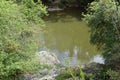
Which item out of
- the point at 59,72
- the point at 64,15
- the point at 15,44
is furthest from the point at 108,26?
the point at 64,15

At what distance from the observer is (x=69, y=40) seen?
19562mm

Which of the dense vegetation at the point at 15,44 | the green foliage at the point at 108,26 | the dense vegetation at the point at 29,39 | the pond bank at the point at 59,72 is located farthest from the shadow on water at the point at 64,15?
the green foliage at the point at 108,26

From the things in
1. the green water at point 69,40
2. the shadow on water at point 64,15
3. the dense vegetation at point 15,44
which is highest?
the dense vegetation at point 15,44

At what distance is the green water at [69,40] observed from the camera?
54.3 ft

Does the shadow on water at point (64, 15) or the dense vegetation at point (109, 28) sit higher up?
the dense vegetation at point (109, 28)

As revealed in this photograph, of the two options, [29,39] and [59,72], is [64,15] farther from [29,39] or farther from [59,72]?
[59,72]

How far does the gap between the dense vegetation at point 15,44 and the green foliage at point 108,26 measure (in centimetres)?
298

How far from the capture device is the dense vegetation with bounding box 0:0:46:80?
10578 mm

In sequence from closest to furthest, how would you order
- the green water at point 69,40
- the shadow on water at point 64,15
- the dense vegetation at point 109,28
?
1. the dense vegetation at point 109,28
2. the green water at point 69,40
3. the shadow on water at point 64,15

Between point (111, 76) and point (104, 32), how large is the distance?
255cm

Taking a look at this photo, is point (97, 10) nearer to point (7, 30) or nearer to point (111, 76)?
point (111, 76)

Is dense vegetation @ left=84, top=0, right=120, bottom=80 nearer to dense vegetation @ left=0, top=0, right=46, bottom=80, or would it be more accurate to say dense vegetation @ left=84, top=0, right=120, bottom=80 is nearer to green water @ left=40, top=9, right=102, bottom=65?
green water @ left=40, top=9, right=102, bottom=65

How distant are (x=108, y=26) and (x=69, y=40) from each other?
812 centimetres

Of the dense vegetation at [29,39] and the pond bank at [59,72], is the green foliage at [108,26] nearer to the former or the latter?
the dense vegetation at [29,39]
